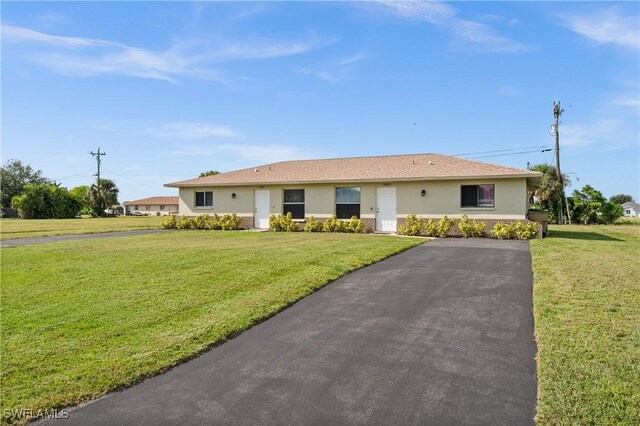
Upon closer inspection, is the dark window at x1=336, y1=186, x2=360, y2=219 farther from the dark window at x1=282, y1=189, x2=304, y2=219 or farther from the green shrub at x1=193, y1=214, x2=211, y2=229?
the green shrub at x1=193, y1=214, x2=211, y2=229

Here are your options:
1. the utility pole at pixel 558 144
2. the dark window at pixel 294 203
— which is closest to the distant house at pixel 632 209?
the utility pole at pixel 558 144

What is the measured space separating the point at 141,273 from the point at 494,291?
7.22m

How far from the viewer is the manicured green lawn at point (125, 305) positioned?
4004 millimetres

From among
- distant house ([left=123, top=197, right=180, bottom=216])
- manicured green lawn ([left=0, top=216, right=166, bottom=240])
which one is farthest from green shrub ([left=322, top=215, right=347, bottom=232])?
distant house ([left=123, top=197, right=180, bottom=216])

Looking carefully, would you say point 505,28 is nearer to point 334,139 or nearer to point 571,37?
point 571,37

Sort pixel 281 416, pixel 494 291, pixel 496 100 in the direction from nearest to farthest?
pixel 281 416 < pixel 494 291 < pixel 496 100

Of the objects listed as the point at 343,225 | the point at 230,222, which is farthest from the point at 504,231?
the point at 230,222

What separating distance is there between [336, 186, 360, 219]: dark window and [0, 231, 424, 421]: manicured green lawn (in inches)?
351

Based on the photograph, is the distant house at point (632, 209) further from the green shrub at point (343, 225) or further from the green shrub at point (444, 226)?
the green shrub at point (343, 225)

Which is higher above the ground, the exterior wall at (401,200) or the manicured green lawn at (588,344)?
the exterior wall at (401,200)

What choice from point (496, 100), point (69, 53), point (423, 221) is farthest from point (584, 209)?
point (69, 53)

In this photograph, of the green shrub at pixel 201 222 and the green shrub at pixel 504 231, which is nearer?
the green shrub at pixel 504 231

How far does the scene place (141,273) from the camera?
8.59 metres

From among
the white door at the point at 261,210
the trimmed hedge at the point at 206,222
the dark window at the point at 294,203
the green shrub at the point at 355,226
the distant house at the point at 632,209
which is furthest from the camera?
the distant house at the point at 632,209
